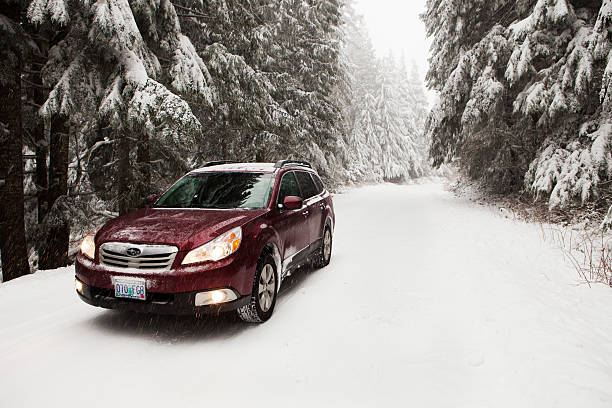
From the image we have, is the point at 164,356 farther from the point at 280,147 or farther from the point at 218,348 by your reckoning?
the point at 280,147

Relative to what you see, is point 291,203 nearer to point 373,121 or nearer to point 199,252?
point 199,252

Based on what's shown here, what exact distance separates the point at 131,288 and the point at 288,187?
272 cm

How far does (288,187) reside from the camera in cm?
607

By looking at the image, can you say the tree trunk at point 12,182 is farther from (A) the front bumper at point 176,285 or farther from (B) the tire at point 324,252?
(B) the tire at point 324,252

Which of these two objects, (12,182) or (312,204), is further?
(12,182)

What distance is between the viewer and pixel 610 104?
403 inches

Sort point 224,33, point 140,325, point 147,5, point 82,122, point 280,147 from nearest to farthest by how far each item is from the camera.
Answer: point 140,325
point 147,5
point 82,122
point 224,33
point 280,147

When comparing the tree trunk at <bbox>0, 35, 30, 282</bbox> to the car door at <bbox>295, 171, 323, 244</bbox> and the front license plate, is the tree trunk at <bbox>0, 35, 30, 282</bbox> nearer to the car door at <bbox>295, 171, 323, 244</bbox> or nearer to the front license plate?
the front license plate

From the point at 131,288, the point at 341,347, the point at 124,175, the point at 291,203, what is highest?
the point at 291,203

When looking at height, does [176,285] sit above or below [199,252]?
below

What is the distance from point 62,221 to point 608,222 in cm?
1012

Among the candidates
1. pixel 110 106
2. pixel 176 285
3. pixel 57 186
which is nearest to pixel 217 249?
pixel 176 285

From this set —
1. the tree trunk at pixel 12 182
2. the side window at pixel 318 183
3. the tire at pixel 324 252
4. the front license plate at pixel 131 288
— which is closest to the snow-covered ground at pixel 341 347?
the front license plate at pixel 131 288

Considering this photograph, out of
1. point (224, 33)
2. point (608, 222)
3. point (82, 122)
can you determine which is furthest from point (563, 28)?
point (82, 122)
